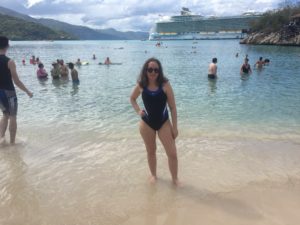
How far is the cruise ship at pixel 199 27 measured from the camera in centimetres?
13788

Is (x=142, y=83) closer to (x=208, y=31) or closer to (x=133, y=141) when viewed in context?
(x=133, y=141)

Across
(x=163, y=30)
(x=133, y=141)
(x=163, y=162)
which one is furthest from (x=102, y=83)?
(x=163, y=30)

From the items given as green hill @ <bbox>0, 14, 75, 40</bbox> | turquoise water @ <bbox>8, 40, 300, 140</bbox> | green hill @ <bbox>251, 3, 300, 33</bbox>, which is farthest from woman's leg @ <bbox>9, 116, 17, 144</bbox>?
green hill @ <bbox>0, 14, 75, 40</bbox>

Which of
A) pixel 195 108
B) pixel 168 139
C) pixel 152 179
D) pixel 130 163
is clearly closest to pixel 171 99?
pixel 168 139

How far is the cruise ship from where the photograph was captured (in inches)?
5428

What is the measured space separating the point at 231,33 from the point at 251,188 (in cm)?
14372

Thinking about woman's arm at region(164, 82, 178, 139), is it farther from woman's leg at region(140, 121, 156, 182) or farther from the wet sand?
the wet sand

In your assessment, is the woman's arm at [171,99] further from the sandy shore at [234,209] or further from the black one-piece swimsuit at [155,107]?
the sandy shore at [234,209]

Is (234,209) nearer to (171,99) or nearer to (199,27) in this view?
(171,99)

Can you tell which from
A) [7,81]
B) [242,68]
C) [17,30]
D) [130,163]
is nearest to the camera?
[130,163]

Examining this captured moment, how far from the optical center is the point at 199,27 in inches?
5871

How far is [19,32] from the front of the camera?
606 feet

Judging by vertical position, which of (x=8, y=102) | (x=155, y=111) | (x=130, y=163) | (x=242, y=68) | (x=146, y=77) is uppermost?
(x=146, y=77)

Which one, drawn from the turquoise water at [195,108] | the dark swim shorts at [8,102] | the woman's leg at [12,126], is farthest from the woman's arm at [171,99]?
the woman's leg at [12,126]
